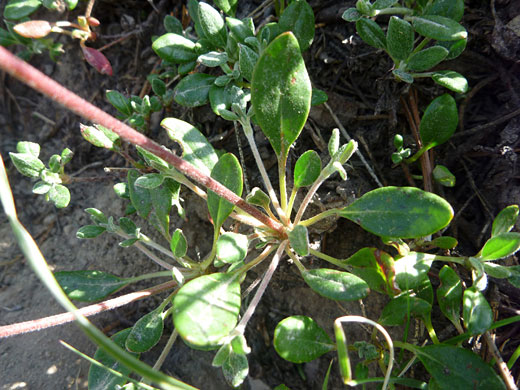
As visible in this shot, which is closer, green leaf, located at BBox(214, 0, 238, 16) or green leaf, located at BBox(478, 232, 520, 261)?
green leaf, located at BBox(478, 232, 520, 261)

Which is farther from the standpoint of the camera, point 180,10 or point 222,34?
point 180,10

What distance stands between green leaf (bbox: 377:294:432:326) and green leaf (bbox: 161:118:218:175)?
831 mm

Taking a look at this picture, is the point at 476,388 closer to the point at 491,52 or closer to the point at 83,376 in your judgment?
the point at 491,52

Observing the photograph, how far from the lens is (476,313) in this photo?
4.19 ft

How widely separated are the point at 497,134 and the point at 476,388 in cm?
98

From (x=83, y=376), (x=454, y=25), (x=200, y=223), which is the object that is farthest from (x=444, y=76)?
(x=83, y=376)

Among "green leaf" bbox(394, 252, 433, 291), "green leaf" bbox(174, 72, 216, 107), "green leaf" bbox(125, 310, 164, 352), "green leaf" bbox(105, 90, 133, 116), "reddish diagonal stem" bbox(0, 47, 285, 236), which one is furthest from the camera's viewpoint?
"green leaf" bbox(105, 90, 133, 116)

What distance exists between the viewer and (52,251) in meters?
2.22

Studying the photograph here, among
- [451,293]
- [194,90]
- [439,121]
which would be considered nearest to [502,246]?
[451,293]

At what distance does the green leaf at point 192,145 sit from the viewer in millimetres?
1511

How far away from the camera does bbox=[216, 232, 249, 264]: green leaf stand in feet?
4.10

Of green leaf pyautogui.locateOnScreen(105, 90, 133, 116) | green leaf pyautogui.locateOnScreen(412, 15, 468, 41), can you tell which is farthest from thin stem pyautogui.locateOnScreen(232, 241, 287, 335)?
green leaf pyautogui.locateOnScreen(105, 90, 133, 116)

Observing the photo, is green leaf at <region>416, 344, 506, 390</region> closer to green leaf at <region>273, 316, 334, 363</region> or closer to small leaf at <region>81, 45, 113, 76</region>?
green leaf at <region>273, 316, 334, 363</region>

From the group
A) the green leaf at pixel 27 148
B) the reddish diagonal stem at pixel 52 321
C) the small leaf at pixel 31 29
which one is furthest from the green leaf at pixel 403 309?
the small leaf at pixel 31 29
